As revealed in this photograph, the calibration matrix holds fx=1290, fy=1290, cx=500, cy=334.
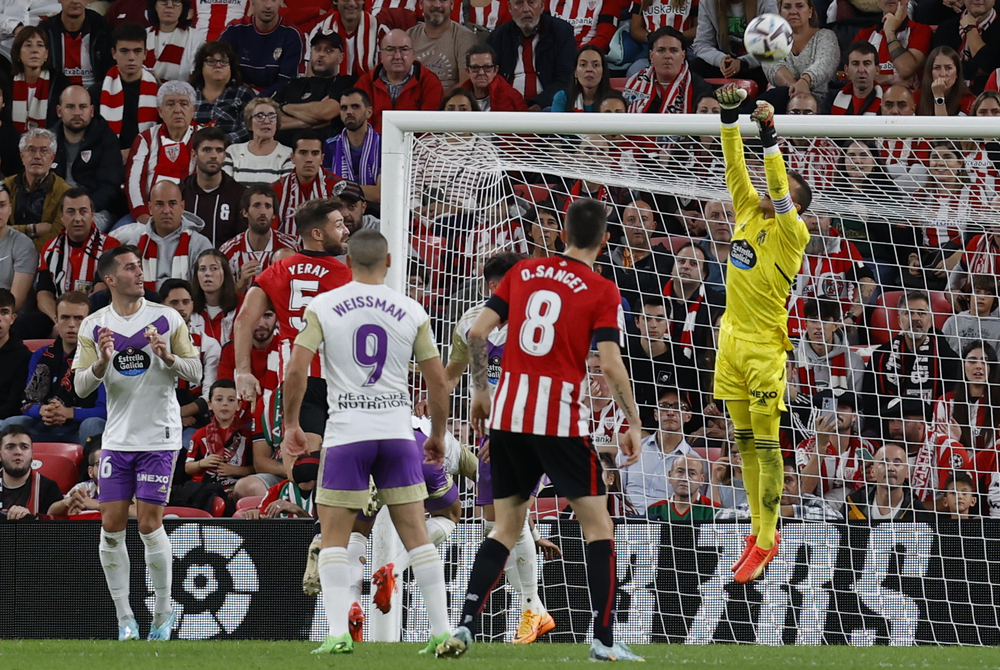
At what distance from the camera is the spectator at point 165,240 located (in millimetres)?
12133

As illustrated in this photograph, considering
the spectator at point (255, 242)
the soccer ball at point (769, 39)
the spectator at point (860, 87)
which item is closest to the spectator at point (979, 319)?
the spectator at point (860, 87)

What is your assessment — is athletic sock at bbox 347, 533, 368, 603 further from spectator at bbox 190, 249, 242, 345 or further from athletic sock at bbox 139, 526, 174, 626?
spectator at bbox 190, 249, 242, 345

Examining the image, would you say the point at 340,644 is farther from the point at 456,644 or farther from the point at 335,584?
the point at 456,644

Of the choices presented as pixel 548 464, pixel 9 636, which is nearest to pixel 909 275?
pixel 548 464

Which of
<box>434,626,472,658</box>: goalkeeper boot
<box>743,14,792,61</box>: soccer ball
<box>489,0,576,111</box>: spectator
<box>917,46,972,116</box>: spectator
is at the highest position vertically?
<box>489,0,576,111</box>: spectator

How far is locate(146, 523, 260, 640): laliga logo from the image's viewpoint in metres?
8.88

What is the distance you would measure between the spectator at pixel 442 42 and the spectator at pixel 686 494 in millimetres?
5684

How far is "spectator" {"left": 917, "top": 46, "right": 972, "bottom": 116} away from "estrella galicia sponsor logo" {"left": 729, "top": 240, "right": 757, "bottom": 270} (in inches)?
209

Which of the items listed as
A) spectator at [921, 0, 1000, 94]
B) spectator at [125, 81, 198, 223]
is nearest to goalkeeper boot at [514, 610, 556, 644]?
spectator at [125, 81, 198, 223]

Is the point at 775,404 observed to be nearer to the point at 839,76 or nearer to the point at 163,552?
the point at 163,552

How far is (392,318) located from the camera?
20.2 feet

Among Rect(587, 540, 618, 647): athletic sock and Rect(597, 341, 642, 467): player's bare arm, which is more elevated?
Rect(597, 341, 642, 467): player's bare arm

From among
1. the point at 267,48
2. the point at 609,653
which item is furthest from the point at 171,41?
the point at 609,653

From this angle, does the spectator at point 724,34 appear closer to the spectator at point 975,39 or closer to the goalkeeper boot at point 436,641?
the spectator at point 975,39
